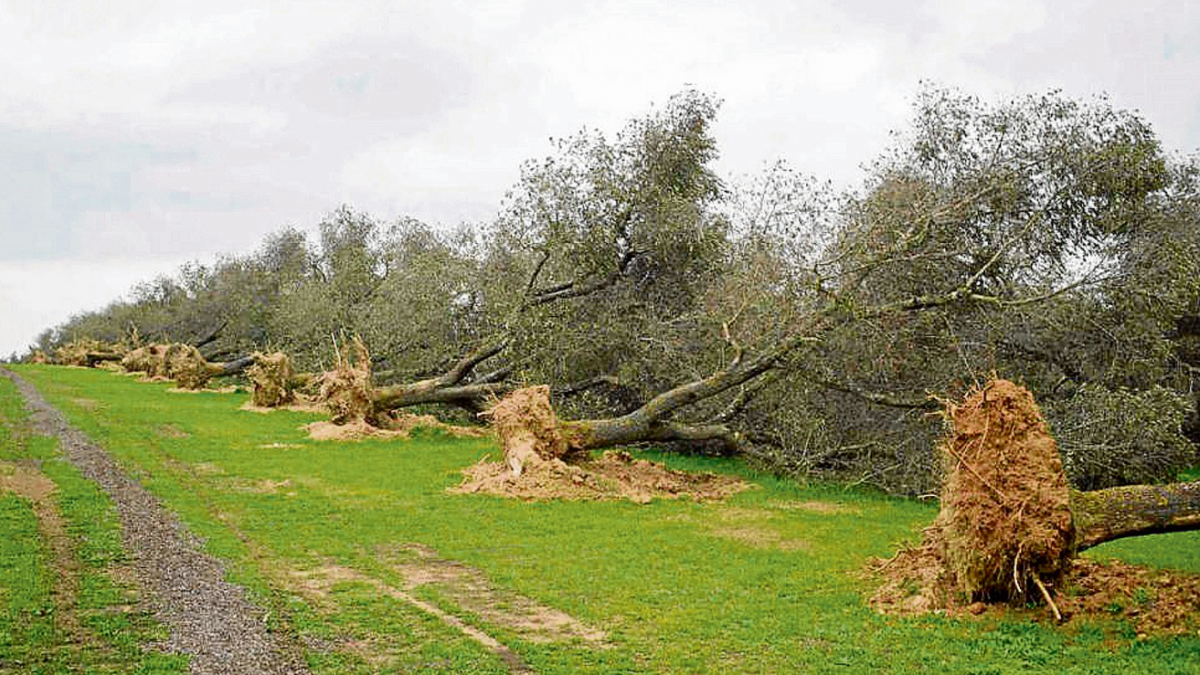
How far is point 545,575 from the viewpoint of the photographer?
965 centimetres

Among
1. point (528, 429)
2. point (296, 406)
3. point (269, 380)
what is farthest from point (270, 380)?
point (528, 429)

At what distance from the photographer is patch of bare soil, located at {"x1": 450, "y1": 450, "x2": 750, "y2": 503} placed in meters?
14.3

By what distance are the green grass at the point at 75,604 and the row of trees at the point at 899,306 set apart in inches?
294

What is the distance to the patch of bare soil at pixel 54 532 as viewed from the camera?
7730 mm

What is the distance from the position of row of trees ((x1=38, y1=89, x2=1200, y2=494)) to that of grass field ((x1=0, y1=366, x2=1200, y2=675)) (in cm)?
176

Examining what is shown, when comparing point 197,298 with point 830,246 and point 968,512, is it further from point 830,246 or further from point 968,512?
point 968,512

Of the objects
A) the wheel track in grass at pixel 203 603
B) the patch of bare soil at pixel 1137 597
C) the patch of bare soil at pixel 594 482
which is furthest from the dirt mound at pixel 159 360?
the patch of bare soil at pixel 1137 597

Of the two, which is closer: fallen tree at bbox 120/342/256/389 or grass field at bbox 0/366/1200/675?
grass field at bbox 0/366/1200/675

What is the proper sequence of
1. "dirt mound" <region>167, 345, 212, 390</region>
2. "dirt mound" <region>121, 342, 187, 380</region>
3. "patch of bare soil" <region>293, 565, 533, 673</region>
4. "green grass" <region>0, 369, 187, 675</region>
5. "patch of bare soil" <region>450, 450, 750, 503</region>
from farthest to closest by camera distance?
"dirt mound" <region>121, 342, 187, 380</region>
"dirt mound" <region>167, 345, 212, 390</region>
"patch of bare soil" <region>450, 450, 750, 503</region>
"patch of bare soil" <region>293, 565, 533, 673</region>
"green grass" <region>0, 369, 187, 675</region>

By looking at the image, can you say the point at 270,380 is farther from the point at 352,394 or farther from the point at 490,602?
the point at 490,602

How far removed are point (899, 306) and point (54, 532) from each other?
1166cm

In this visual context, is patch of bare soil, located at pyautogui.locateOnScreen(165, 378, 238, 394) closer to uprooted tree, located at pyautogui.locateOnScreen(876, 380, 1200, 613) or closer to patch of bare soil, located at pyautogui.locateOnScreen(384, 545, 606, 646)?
patch of bare soil, located at pyautogui.locateOnScreen(384, 545, 606, 646)

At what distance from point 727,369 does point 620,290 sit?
558 cm

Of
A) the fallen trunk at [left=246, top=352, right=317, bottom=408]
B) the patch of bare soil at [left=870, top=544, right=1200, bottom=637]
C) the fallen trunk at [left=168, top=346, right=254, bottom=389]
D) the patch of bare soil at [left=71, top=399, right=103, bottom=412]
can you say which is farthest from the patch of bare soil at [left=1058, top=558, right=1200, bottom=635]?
the fallen trunk at [left=168, top=346, right=254, bottom=389]
